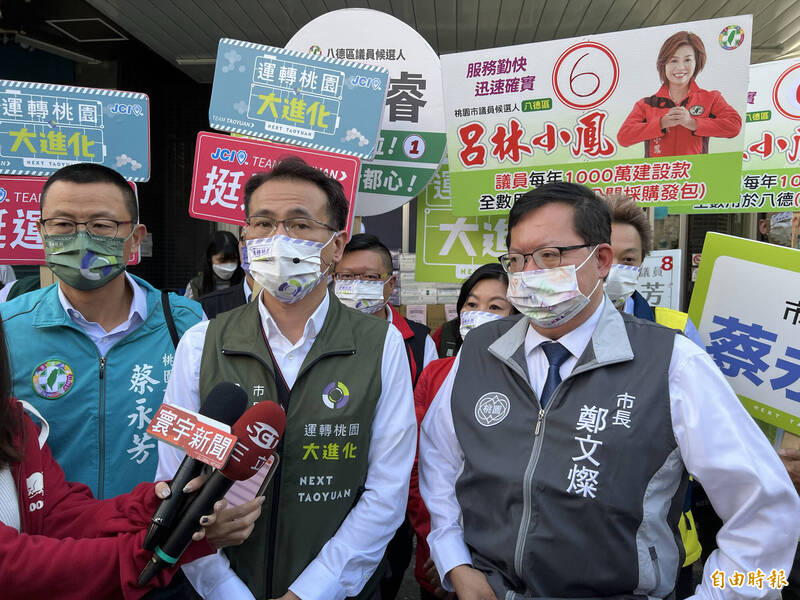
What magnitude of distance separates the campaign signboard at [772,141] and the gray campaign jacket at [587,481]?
2.72 meters

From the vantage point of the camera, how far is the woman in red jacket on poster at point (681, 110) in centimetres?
346

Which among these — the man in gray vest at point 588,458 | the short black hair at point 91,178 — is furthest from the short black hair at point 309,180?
the man in gray vest at point 588,458

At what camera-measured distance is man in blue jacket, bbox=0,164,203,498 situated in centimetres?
233

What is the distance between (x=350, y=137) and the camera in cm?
362

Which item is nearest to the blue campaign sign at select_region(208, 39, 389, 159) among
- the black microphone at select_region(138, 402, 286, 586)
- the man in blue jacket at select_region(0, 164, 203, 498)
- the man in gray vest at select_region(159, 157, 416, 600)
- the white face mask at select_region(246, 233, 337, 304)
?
the man in blue jacket at select_region(0, 164, 203, 498)

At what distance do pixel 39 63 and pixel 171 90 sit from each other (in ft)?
5.66

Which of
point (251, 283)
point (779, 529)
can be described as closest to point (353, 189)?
point (251, 283)

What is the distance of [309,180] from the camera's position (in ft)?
7.47

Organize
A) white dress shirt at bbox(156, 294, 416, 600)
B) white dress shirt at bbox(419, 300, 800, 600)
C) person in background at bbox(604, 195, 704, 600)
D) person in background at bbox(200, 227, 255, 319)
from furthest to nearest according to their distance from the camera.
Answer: person in background at bbox(200, 227, 255, 319) → person in background at bbox(604, 195, 704, 600) → white dress shirt at bbox(156, 294, 416, 600) → white dress shirt at bbox(419, 300, 800, 600)

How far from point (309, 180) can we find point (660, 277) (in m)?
2.74

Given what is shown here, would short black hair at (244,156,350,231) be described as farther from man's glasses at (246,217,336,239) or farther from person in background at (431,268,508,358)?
person in background at (431,268,508,358)

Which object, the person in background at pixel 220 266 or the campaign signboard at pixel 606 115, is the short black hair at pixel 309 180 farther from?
the person in background at pixel 220 266

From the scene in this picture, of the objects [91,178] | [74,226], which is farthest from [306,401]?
[91,178]

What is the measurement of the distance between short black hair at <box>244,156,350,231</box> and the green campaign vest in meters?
0.51
